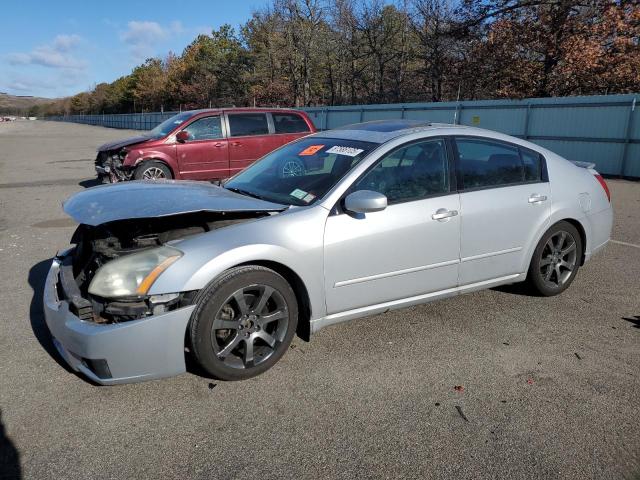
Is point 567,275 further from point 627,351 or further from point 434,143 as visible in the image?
point 434,143

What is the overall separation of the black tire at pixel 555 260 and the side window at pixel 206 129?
7.82m

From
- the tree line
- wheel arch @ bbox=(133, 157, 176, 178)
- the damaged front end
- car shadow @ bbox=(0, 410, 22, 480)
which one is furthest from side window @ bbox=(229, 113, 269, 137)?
the tree line

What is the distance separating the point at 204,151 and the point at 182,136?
532 millimetres

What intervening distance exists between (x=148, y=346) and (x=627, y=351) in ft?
10.6

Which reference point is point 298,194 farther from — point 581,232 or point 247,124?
point 247,124

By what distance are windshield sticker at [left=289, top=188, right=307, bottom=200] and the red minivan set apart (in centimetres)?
729

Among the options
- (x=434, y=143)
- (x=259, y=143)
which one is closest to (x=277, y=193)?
(x=434, y=143)

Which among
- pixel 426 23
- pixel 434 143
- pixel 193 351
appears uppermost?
pixel 426 23

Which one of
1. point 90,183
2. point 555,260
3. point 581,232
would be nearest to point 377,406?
point 555,260

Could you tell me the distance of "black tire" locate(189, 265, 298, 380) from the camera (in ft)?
9.80

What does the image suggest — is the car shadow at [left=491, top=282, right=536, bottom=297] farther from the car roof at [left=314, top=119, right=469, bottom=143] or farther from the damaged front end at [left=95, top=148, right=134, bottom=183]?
the damaged front end at [left=95, top=148, right=134, bottom=183]

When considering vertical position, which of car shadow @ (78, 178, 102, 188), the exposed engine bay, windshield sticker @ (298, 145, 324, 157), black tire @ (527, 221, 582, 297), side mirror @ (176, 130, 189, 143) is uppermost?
windshield sticker @ (298, 145, 324, 157)

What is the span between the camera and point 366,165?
364 cm

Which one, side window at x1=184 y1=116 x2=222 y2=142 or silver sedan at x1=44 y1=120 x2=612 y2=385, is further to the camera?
side window at x1=184 y1=116 x2=222 y2=142
